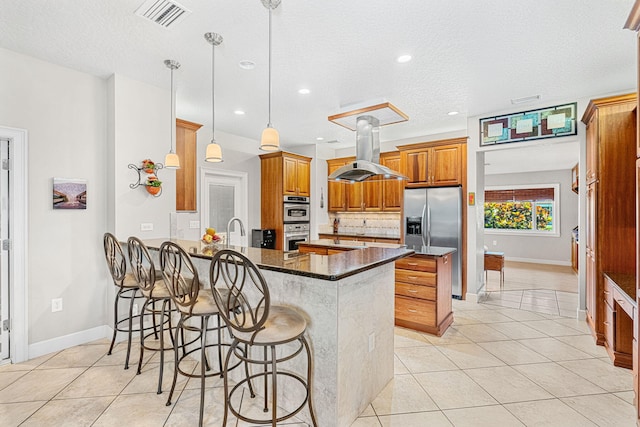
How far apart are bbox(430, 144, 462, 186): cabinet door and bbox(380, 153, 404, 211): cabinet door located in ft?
2.64

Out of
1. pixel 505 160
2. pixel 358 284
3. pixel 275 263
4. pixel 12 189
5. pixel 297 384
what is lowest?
pixel 297 384

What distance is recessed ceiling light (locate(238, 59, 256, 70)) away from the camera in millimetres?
2971

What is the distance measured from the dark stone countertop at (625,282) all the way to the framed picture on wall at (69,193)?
186 inches

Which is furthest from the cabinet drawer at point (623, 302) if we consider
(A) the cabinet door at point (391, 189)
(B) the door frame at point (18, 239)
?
(B) the door frame at point (18, 239)

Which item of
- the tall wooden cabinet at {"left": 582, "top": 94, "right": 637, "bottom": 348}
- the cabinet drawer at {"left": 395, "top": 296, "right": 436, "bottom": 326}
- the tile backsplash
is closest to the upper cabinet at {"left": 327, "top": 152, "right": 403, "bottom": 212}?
the tile backsplash

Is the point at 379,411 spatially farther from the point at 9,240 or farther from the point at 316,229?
the point at 316,229

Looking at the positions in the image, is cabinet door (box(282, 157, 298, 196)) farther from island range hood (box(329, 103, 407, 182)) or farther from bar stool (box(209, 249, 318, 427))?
bar stool (box(209, 249, 318, 427))

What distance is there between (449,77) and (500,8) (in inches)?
43.8

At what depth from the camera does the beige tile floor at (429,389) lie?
6.66 ft

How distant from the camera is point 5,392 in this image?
2.33 meters

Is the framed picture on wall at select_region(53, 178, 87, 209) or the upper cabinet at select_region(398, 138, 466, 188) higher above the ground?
the upper cabinet at select_region(398, 138, 466, 188)

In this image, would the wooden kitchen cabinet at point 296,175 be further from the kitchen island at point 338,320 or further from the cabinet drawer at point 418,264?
the kitchen island at point 338,320

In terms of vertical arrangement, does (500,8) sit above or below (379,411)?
above

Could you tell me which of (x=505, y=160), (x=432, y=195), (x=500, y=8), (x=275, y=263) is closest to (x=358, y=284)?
(x=275, y=263)
